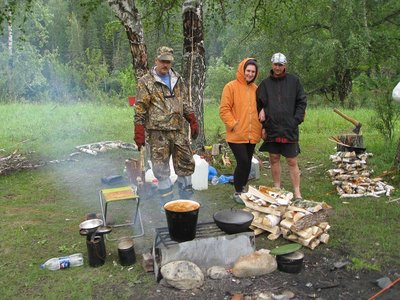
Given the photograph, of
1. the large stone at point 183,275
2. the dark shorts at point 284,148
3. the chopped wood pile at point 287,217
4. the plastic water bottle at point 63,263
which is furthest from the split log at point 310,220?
the plastic water bottle at point 63,263

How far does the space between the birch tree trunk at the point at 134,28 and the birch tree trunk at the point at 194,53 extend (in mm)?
1148

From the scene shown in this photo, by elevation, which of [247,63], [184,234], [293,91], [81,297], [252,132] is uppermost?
[247,63]

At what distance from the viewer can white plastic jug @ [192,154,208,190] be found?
20.9 feet

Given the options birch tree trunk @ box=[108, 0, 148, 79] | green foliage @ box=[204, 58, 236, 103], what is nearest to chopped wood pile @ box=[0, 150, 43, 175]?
birch tree trunk @ box=[108, 0, 148, 79]

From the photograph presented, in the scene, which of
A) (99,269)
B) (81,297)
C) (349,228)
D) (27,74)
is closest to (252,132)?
(349,228)

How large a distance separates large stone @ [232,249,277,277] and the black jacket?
184cm

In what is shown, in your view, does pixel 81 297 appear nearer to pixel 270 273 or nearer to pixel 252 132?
pixel 270 273

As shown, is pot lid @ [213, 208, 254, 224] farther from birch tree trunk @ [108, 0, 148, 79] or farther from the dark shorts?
birch tree trunk @ [108, 0, 148, 79]

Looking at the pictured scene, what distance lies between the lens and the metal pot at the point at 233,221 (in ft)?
12.7

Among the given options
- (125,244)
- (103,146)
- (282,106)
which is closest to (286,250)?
(125,244)

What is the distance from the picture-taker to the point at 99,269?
4023 mm

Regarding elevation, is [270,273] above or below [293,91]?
below

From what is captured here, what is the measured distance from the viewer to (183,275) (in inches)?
141

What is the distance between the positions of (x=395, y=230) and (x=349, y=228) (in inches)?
19.4
